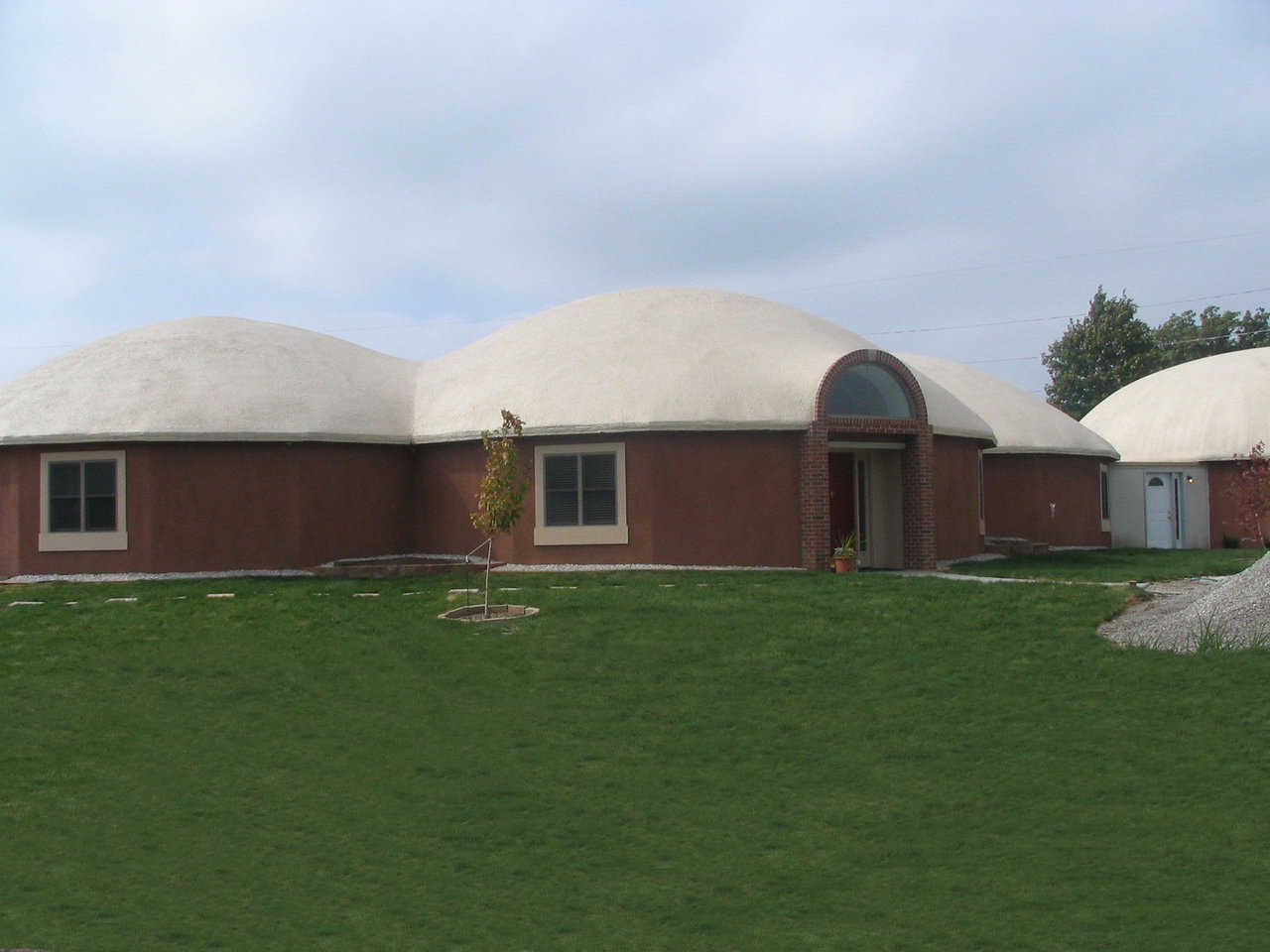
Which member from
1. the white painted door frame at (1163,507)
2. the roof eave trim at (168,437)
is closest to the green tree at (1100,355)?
the white painted door frame at (1163,507)

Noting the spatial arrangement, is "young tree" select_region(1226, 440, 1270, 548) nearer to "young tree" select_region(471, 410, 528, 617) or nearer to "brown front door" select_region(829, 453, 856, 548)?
"brown front door" select_region(829, 453, 856, 548)

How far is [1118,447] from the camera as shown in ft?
101

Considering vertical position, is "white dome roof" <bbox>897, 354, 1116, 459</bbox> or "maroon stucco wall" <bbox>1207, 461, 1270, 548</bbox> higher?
"white dome roof" <bbox>897, 354, 1116, 459</bbox>

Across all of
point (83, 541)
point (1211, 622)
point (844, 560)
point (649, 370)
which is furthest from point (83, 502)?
point (1211, 622)

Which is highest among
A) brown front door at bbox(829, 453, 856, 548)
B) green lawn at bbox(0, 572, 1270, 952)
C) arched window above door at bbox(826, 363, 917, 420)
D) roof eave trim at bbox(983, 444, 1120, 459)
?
arched window above door at bbox(826, 363, 917, 420)

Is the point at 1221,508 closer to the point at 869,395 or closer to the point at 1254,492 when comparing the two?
the point at 1254,492

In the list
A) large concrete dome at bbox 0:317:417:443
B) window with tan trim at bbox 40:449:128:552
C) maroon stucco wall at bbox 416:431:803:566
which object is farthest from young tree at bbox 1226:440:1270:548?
window with tan trim at bbox 40:449:128:552

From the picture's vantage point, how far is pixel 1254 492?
25016mm

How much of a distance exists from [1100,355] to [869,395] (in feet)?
129

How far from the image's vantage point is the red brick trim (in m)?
17.9

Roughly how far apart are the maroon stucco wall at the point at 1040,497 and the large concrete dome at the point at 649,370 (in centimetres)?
443

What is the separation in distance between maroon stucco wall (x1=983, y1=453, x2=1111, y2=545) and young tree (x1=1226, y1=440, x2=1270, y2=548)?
124 inches

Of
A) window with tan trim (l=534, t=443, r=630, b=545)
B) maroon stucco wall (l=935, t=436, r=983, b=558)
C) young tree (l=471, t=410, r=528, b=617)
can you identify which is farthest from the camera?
maroon stucco wall (l=935, t=436, r=983, b=558)

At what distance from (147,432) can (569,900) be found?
14.4 m
